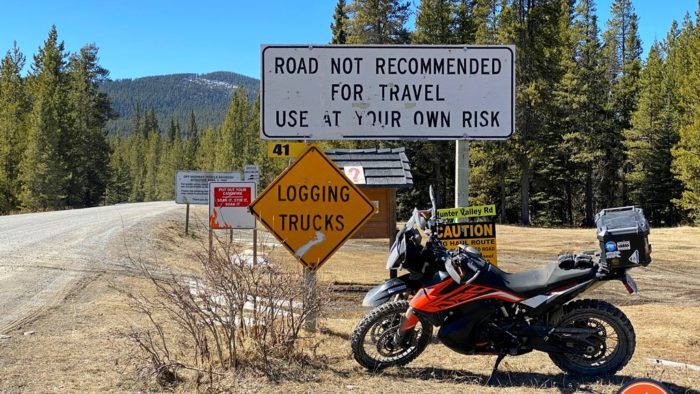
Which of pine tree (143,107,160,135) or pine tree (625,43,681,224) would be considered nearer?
pine tree (625,43,681,224)

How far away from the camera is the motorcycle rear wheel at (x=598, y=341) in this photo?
4.32 meters

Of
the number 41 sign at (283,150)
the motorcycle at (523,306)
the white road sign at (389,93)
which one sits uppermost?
the white road sign at (389,93)

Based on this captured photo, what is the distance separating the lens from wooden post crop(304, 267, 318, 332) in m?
4.84

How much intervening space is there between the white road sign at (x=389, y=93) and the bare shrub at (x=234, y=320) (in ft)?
4.75

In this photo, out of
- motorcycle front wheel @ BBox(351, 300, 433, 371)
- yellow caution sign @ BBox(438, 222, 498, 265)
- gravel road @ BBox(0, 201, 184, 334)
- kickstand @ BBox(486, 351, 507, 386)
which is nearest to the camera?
kickstand @ BBox(486, 351, 507, 386)

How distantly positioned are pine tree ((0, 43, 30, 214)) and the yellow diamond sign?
44.1m

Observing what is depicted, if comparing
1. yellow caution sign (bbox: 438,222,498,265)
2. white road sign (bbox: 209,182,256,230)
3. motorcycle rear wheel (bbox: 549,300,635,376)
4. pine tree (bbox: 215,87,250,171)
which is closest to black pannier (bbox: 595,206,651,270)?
motorcycle rear wheel (bbox: 549,300,635,376)

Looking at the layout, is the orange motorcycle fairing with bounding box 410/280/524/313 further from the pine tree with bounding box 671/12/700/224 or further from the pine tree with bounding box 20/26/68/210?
the pine tree with bounding box 20/26/68/210

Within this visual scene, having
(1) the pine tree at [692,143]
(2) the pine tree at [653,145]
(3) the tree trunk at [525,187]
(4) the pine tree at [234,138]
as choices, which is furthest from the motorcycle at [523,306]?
(4) the pine tree at [234,138]

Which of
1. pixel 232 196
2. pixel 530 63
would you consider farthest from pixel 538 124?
pixel 232 196

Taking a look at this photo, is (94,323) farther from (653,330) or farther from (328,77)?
(653,330)

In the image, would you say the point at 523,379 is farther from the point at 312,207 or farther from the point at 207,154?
the point at 207,154

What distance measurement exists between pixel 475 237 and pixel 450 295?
2.78 meters

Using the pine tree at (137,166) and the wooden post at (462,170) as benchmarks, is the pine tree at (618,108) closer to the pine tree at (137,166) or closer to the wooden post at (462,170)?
the wooden post at (462,170)
